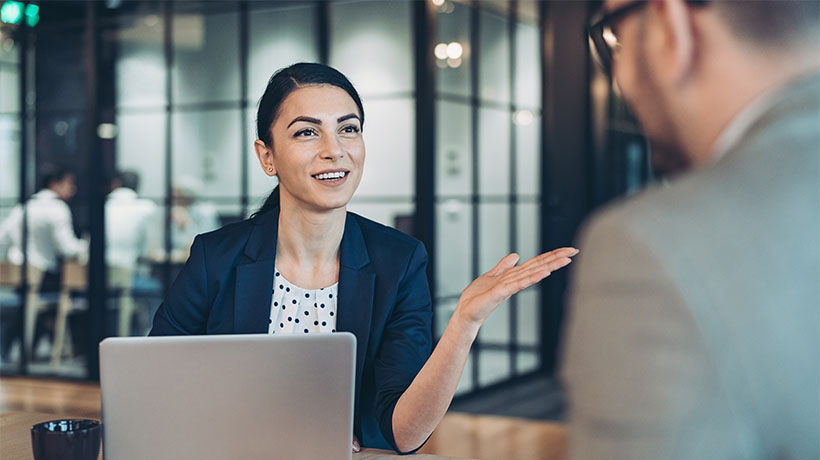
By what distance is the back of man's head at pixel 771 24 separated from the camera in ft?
1.73

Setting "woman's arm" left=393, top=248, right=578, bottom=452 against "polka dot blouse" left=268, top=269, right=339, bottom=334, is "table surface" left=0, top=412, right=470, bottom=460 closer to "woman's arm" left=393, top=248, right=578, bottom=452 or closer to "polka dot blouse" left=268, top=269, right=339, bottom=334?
"woman's arm" left=393, top=248, right=578, bottom=452

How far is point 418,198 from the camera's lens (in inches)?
195

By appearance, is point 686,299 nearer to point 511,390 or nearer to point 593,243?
point 593,243

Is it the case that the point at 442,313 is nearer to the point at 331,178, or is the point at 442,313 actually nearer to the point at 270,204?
the point at 270,204

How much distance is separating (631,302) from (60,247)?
6076 mm

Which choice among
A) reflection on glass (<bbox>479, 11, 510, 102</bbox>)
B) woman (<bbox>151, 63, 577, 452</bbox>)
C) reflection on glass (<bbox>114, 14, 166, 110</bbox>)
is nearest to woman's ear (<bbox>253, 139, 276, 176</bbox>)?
woman (<bbox>151, 63, 577, 452</bbox>)

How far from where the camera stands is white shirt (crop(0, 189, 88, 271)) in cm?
595

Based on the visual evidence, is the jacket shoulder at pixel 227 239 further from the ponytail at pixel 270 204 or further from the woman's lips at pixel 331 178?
the woman's lips at pixel 331 178

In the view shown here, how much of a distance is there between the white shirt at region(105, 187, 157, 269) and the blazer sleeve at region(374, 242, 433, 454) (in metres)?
4.31

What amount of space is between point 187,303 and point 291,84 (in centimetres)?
50

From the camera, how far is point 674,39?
535mm

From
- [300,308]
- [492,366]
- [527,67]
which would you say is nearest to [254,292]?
[300,308]

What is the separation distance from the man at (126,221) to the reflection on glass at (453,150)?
2.00 metres

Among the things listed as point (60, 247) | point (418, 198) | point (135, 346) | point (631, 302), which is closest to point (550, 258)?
point (135, 346)
